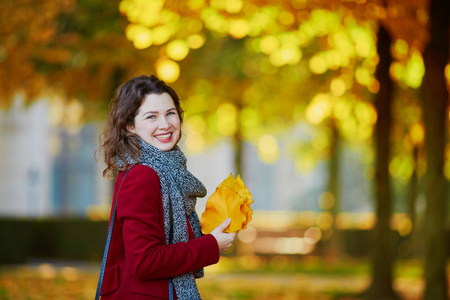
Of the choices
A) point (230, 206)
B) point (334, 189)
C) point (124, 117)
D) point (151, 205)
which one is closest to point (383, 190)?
point (230, 206)

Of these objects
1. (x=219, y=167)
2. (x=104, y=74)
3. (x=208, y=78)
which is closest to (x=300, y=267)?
(x=208, y=78)

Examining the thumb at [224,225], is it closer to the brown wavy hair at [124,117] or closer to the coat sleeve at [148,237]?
the coat sleeve at [148,237]

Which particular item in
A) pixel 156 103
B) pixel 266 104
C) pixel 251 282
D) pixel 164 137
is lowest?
pixel 251 282

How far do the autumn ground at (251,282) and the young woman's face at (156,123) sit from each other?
8.70 m

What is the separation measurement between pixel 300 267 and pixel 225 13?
35.8 ft

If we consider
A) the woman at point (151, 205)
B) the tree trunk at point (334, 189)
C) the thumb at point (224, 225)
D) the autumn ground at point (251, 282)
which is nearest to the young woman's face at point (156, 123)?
the woman at point (151, 205)

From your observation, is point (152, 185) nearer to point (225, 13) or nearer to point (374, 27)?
point (225, 13)

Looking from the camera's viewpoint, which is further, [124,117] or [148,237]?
[124,117]

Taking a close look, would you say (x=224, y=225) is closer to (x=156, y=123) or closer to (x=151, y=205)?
(x=151, y=205)

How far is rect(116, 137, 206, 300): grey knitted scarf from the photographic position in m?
2.76

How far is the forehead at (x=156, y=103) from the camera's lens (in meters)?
2.90

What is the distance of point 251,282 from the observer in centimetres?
1447

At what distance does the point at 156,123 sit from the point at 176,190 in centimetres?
30

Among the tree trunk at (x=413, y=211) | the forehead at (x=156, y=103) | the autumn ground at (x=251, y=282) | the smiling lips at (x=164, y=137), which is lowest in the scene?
the autumn ground at (x=251, y=282)
